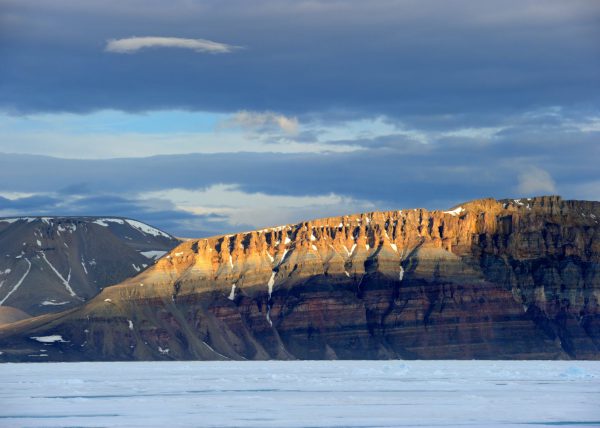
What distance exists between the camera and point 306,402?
399 ft

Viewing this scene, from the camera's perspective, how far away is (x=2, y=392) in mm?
140375

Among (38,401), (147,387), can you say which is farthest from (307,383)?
(38,401)

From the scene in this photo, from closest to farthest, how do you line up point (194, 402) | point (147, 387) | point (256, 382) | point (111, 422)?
point (111, 422)
point (194, 402)
point (147, 387)
point (256, 382)

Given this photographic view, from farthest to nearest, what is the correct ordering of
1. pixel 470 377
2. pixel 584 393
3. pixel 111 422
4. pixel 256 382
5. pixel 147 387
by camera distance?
pixel 470 377 → pixel 256 382 → pixel 147 387 → pixel 584 393 → pixel 111 422

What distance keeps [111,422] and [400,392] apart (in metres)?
44.0

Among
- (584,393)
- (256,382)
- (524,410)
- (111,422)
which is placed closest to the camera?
(111,422)

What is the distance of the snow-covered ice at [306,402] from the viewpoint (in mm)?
102375

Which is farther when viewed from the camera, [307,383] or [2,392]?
[307,383]

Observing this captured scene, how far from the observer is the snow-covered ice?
102375 millimetres

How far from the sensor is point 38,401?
411ft

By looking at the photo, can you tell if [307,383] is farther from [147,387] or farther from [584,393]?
[584,393]

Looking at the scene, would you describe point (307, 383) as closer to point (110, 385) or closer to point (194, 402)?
point (110, 385)

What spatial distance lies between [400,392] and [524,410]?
1099 inches

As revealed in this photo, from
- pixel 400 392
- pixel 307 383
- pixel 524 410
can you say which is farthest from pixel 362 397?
pixel 307 383
